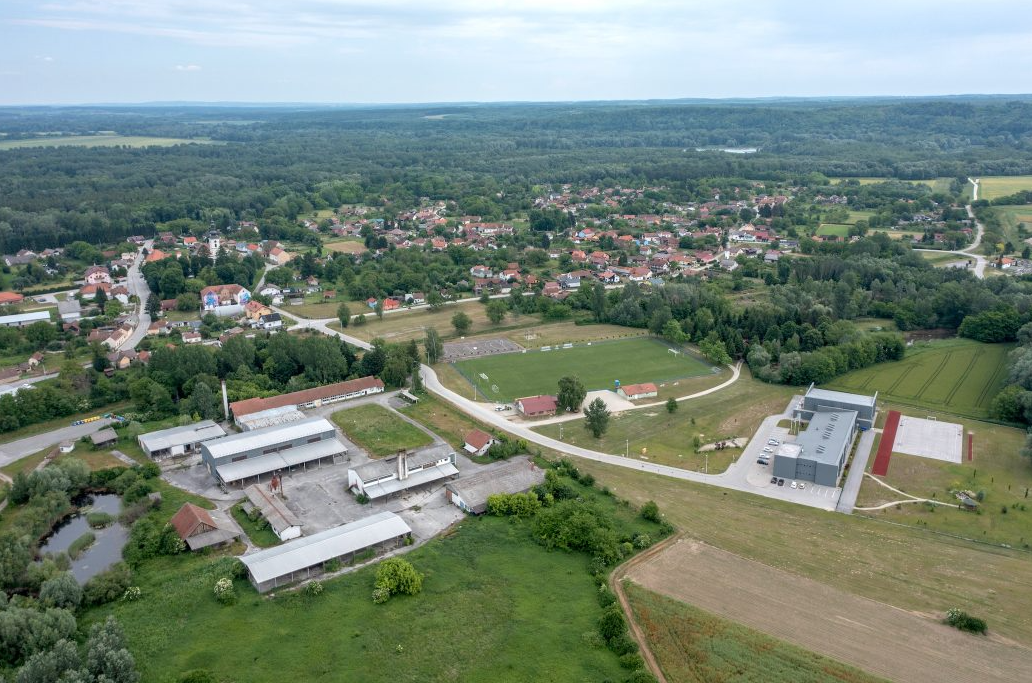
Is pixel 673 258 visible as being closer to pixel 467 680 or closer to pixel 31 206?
pixel 467 680

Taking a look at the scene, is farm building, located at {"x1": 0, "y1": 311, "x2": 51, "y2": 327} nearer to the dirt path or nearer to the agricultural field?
the agricultural field

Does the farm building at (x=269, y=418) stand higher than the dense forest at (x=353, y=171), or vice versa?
the dense forest at (x=353, y=171)

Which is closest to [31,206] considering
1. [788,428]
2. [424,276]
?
[424,276]

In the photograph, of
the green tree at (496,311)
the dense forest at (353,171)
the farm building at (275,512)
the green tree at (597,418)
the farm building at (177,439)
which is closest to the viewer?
the farm building at (275,512)

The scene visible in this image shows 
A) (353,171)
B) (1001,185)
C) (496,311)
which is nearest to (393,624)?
(496,311)

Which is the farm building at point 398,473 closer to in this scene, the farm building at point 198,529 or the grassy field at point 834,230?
the farm building at point 198,529

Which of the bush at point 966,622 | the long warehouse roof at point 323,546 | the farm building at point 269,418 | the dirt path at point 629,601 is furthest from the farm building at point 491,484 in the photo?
the bush at point 966,622

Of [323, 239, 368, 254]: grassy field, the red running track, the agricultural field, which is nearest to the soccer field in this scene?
the red running track
